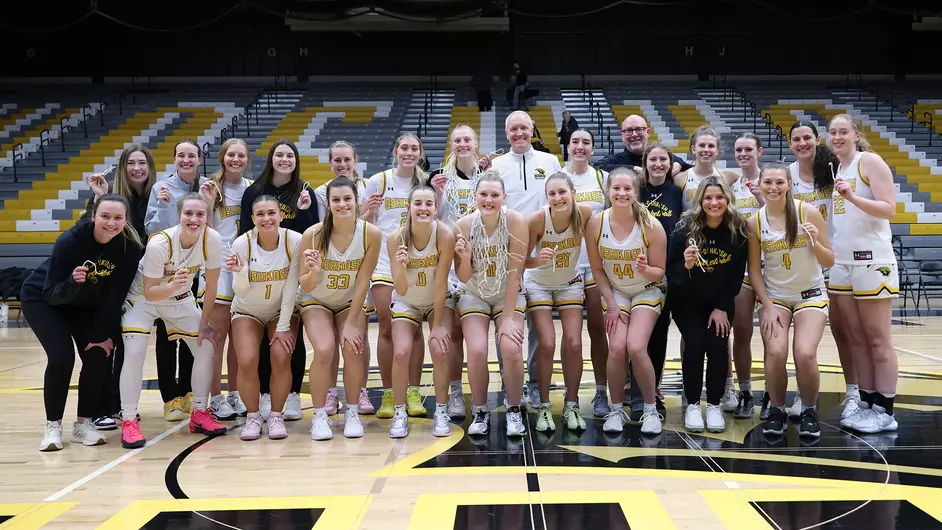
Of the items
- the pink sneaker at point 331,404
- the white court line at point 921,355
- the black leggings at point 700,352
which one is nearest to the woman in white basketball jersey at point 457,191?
the pink sneaker at point 331,404

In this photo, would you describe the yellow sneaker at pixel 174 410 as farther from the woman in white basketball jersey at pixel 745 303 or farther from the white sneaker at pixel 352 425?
the woman in white basketball jersey at pixel 745 303

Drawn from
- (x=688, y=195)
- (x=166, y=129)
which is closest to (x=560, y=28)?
(x=166, y=129)

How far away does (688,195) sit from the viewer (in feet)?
15.4

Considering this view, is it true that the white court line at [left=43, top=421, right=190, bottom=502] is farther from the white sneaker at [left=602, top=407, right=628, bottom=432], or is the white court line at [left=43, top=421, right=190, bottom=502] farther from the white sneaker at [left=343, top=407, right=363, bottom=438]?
the white sneaker at [left=602, top=407, right=628, bottom=432]

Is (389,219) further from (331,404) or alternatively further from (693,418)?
(693,418)

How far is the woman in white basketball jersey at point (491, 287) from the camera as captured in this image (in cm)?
420

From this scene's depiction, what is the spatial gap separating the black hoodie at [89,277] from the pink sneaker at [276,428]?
1023 millimetres

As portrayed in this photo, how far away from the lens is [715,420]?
4203 millimetres

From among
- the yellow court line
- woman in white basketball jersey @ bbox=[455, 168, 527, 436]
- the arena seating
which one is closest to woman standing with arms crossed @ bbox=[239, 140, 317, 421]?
woman in white basketball jersey @ bbox=[455, 168, 527, 436]

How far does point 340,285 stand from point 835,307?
114 inches

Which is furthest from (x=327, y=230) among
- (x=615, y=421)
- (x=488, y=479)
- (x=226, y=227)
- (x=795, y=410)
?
(x=795, y=410)

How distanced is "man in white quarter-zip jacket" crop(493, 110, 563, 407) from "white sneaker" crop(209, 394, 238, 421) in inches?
75.6

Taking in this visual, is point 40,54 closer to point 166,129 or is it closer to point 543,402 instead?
point 166,129

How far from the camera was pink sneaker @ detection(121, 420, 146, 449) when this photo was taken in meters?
4.08
